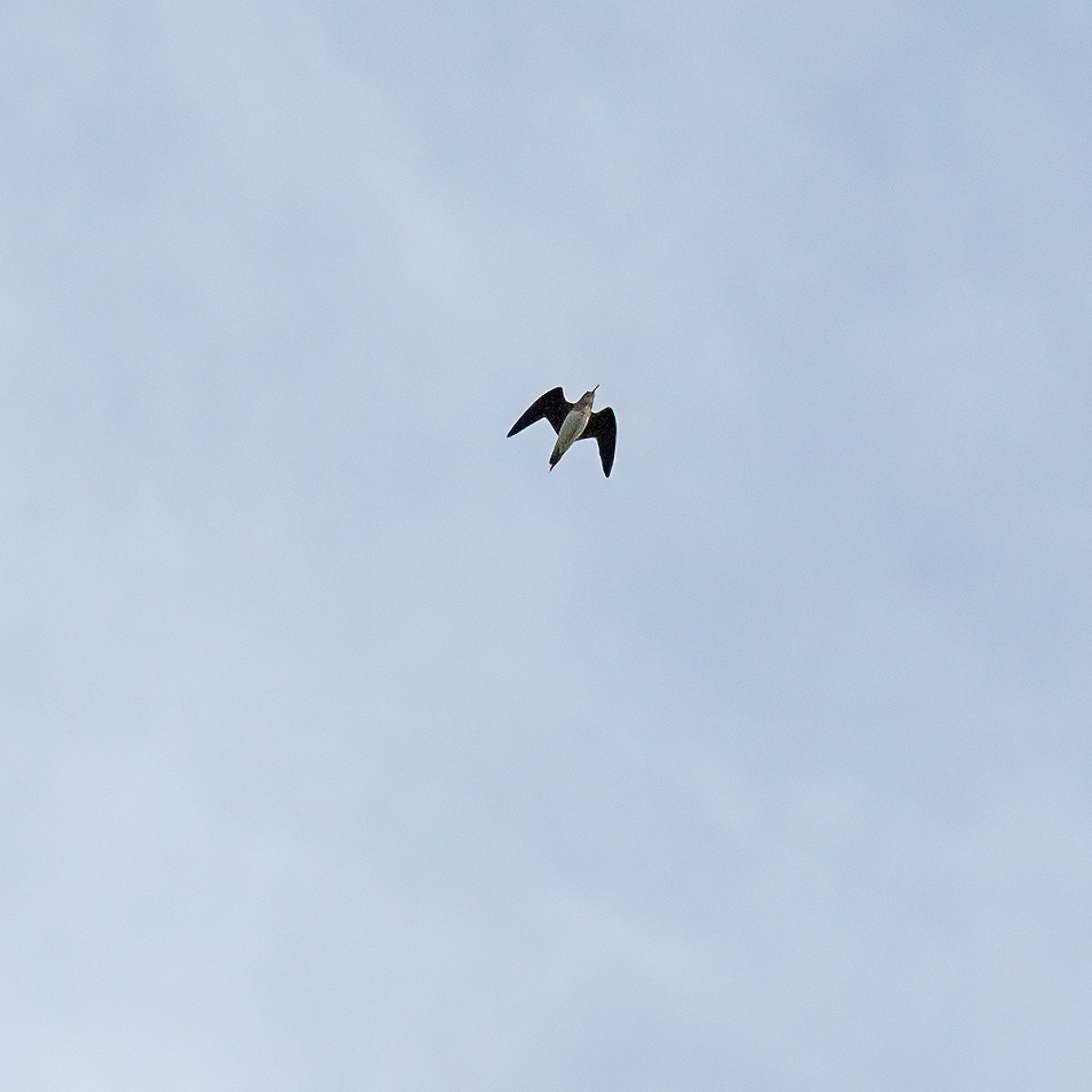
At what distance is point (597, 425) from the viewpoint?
91.6 m

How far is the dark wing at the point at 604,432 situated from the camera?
91.4 meters

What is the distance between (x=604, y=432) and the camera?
302 ft

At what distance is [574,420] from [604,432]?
378 centimetres

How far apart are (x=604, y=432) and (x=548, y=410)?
3264 millimetres

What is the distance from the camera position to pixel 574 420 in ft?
291

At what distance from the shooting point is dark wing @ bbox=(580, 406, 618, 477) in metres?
91.4

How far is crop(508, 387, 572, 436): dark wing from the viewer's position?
90.8m

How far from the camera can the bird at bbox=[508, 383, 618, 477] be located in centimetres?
8856

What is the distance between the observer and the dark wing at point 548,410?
9081 cm

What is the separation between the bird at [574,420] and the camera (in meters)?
88.6
